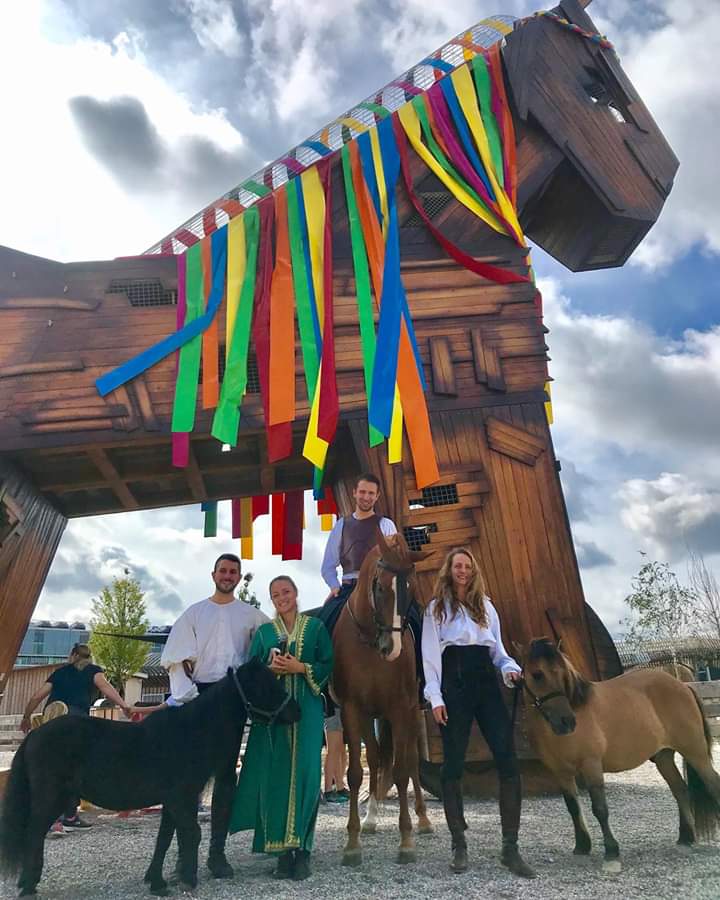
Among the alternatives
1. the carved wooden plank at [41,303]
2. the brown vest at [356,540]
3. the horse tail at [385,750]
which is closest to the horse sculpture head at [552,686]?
the horse tail at [385,750]

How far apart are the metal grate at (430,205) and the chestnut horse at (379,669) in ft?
21.6

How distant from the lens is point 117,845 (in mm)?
6449

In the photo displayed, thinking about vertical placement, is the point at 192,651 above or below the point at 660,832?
above

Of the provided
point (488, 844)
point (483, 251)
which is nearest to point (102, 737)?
point (488, 844)

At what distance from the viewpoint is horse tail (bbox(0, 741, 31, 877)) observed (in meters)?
4.29

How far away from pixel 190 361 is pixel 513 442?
4.37 m

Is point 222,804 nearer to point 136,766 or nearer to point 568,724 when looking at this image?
point 136,766

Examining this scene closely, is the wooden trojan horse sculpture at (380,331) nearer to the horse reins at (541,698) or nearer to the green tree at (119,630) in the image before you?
the horse reins at (541,698)

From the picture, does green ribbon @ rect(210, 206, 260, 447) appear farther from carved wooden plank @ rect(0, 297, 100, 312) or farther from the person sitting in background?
the person sitting in background

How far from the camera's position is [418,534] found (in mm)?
9023

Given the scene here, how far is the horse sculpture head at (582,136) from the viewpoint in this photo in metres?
10.8

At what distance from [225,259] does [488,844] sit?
7879 millimetres

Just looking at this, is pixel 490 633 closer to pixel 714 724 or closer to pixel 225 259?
pixel 225 259

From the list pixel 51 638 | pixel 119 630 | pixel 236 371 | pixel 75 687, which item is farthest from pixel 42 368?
pixel 51 638
